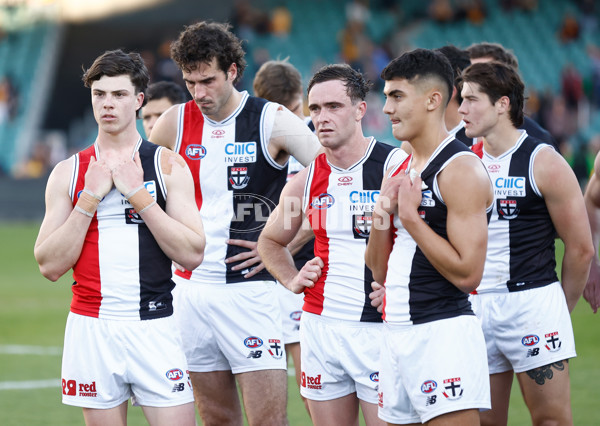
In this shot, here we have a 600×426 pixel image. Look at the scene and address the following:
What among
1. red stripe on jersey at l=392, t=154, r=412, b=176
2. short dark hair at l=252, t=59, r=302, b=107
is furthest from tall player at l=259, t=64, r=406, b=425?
short dark hair at l=252, t=59, r=302, b=107

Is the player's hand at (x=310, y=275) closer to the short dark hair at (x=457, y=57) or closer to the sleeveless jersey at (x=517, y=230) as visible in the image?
the sleeveless jersey at (x=517, y=230)

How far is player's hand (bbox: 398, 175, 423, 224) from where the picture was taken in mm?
4160

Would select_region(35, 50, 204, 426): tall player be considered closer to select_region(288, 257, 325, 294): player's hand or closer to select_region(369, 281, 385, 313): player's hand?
select_region(288, 257, 325, 294): player's hand

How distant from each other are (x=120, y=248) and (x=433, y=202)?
1.67 meters

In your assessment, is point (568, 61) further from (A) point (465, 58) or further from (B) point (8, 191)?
(A) point (465, 58)

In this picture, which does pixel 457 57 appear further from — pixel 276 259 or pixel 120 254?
pixel 120 254

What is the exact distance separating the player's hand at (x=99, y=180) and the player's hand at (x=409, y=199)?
1.51m

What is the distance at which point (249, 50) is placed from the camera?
27719mm

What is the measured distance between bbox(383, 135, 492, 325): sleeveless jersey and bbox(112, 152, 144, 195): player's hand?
134cm

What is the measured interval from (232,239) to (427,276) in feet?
6.10

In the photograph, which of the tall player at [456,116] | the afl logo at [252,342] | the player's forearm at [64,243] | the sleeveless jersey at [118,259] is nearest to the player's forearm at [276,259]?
the afl logo at [252,342]

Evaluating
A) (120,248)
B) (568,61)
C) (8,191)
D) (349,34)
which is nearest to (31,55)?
(8,191)

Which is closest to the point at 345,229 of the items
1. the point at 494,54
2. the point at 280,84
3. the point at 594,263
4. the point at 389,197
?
the point at 389,197

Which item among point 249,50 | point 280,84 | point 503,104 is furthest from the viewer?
point 249,50
